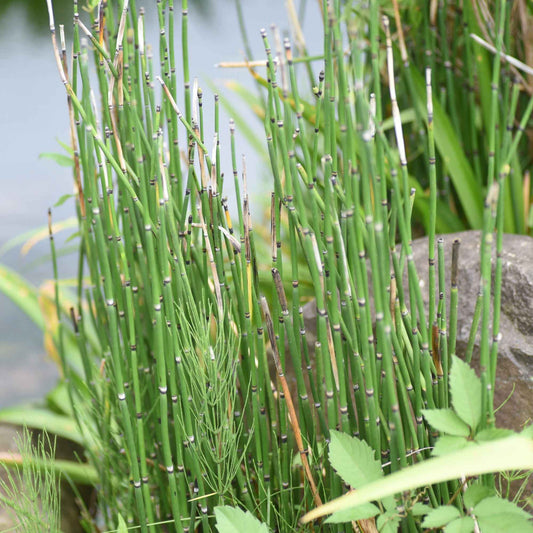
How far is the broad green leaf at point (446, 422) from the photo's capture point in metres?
0.55

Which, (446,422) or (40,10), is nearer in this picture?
(446,422)

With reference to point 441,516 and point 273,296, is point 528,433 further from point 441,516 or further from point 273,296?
point 273,296

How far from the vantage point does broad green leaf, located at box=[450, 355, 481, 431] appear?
0.55 meters

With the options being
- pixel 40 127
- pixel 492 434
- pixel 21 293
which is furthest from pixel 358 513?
pixel 40 127

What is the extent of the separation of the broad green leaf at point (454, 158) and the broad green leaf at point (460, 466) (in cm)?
85

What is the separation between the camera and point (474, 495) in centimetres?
56

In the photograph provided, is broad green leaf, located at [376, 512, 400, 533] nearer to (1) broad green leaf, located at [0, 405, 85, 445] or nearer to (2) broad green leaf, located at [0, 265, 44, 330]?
(1) broad green leaf, located at [0, 405, 85, 445]

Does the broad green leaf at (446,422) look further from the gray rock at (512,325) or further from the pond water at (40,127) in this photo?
the pond water at (40,127)

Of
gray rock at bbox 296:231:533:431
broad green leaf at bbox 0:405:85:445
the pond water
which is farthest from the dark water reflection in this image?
gray rock at bbox 296:231:533:431

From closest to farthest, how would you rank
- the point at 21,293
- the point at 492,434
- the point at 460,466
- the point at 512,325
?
the point at 460,466, the point at 492,434, the point at 512,325, the point at 21,293

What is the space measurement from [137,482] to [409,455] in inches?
11.7

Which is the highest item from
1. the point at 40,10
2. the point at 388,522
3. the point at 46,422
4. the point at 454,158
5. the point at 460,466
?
the point at 40,10

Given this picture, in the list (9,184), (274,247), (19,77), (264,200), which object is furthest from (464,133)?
(19,77)

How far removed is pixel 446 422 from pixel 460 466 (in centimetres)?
11
